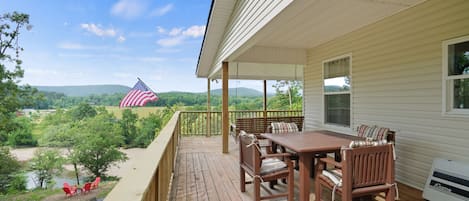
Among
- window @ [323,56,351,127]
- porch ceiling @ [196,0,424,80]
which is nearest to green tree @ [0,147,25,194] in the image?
porch ceiling @ [196,0,424,80]

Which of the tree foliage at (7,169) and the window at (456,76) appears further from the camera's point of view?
the tree foliage at (7,169)

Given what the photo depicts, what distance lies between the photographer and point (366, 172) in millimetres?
2191

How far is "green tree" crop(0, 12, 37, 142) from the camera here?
38.5 ft

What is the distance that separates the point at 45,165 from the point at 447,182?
2003cm

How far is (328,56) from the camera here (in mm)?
5492

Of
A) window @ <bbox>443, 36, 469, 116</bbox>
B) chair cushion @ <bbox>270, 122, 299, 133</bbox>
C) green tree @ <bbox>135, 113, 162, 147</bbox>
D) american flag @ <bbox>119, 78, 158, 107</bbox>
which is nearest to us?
window @ <bbox>443, 36, 469, 116</bbox>

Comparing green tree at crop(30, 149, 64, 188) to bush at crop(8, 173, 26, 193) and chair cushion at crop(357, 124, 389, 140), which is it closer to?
bush at crop(8, 173, 26, 193)

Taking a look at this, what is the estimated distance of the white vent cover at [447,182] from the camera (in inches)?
101

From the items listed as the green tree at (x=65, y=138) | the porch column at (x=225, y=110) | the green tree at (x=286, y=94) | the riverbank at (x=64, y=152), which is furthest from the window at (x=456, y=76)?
the green tree at (x=65, y=138)

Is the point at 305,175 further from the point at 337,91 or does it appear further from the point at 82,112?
the point at 82,112

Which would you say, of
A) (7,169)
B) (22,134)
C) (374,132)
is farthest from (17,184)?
(374,132)

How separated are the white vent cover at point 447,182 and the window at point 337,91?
2.04m

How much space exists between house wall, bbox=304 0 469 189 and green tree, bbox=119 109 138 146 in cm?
1323

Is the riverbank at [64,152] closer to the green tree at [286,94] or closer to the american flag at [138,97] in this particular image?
the american flag at [138,97]
